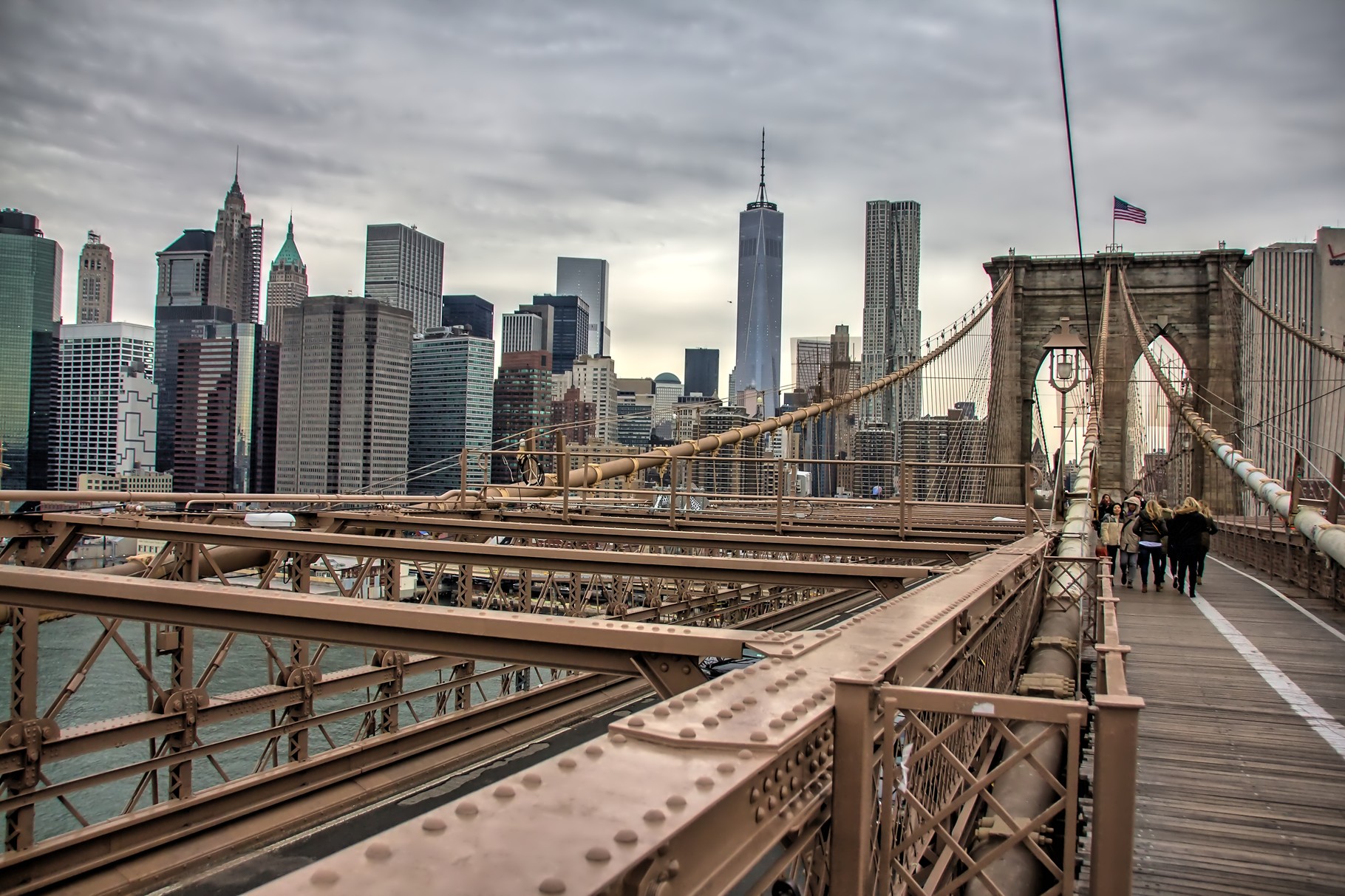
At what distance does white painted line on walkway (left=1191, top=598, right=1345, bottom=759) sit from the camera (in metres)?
7.02

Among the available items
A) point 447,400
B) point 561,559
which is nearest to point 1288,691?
point 561,559

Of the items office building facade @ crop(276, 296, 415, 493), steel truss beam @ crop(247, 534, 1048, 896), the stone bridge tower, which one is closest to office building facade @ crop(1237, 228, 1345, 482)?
the stone bridge tower

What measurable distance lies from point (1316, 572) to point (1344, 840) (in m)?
13.0

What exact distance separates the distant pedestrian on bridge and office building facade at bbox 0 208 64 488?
131 metres

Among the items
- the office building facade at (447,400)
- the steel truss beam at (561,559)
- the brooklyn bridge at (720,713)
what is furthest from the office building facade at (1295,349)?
the office building facade at (447,400)

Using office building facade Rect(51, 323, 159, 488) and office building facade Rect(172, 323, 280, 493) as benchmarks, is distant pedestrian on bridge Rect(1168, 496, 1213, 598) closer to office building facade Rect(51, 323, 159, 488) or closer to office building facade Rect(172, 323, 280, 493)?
office building facade Rect(172, 323, 280, 493)

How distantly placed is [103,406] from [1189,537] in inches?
5997

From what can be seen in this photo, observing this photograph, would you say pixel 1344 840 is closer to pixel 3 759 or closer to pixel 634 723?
pixel 634 723

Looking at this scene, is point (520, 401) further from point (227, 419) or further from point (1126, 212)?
point (1126, 212)

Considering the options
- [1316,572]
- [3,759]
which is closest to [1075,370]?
[1316,572]

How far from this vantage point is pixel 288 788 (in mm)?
10211

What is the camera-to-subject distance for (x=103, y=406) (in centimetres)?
13575

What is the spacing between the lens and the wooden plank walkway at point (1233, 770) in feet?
15.7

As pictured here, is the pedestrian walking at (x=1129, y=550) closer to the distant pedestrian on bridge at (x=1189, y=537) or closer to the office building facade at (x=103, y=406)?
the distant pedestrian on bridge at (x=1189, y=537)
